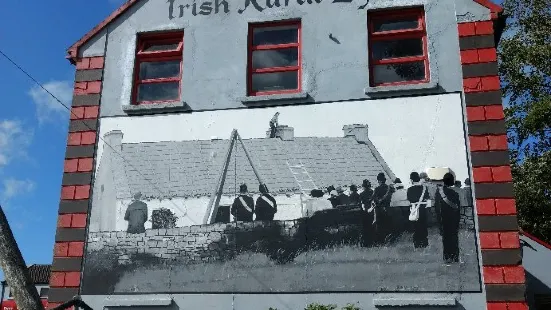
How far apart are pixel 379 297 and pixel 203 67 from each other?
205 inches

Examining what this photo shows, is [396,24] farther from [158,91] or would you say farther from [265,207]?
[158,91]

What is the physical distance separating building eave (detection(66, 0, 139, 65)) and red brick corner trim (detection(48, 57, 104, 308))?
206 mm

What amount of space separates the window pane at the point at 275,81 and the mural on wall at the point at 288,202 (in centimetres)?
57

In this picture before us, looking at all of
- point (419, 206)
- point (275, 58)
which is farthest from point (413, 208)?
point (275, 58)

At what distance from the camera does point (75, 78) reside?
11547 millimetres

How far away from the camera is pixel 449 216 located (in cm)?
949

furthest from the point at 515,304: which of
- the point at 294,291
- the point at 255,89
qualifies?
the point at 255,89

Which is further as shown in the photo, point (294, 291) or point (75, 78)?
point (75, 78)

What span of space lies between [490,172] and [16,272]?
7248 millimetres

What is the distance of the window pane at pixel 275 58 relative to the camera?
1112cm

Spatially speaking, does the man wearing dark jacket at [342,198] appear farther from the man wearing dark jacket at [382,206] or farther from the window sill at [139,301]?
the window sill at [139,301]

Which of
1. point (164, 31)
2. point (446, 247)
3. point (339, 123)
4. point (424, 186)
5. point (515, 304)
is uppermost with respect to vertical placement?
point (164, 31)

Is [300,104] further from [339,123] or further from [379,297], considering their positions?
[379,297]

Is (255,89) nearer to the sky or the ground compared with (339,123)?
nearer to the sky
